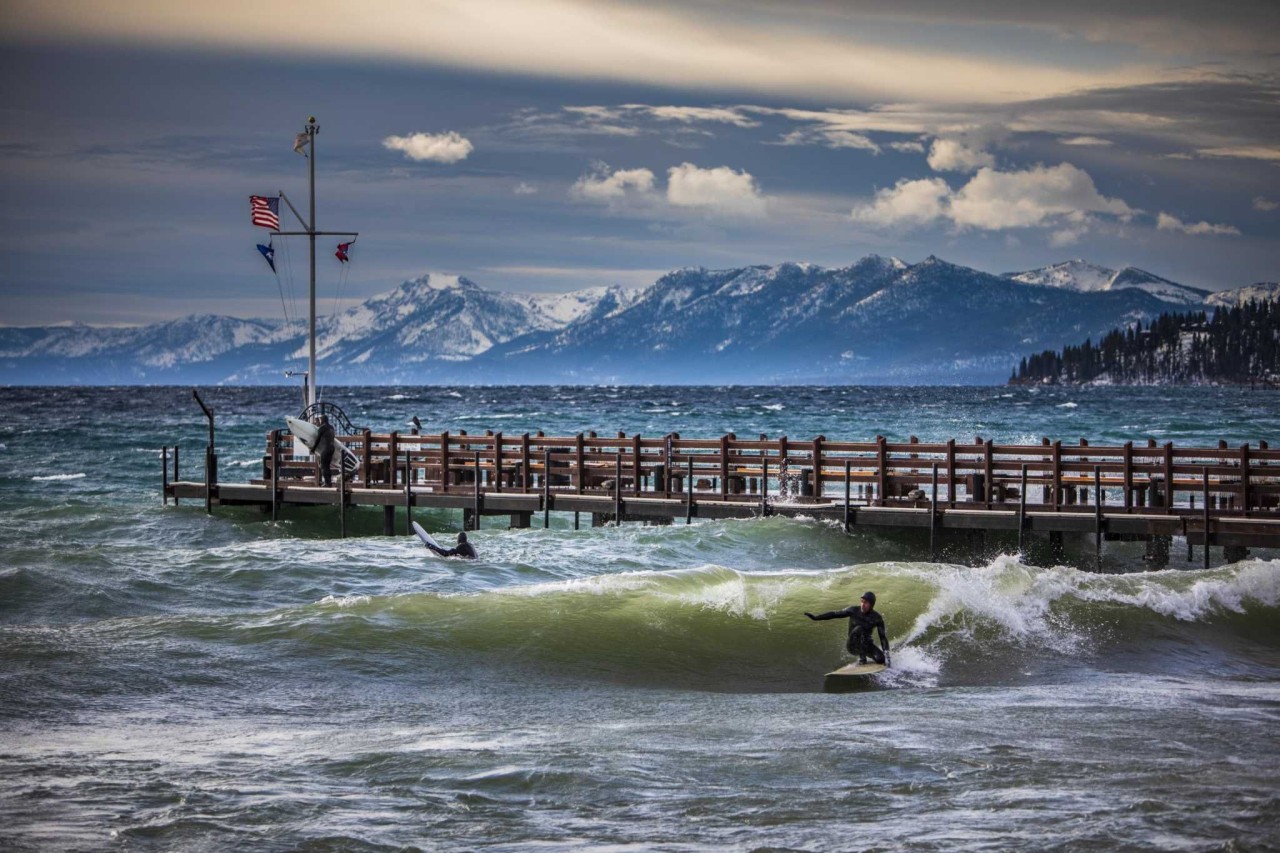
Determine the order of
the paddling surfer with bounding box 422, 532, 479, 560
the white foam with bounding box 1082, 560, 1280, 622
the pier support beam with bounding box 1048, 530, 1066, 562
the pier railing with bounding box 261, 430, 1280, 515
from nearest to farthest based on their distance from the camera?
the white foam with bounding box 1082, 560, 1280, 622 < the paddling surfer with bounding box 422, 532, 479, 560 < the pier railing with bounding box 261, 430, 1280, 515 < the pier support beam with bounding box 1048, 530, 1066, 562

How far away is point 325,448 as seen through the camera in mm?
37125

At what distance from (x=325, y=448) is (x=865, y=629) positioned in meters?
21.4

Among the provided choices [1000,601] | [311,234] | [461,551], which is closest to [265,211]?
[311,234]

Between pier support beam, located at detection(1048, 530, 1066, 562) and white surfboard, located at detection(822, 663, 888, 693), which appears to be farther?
pier support beam, located at detection(1048, 530, 1066, 562)

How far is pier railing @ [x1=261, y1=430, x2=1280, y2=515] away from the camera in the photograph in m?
29.6

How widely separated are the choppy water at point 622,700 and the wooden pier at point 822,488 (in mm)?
1030

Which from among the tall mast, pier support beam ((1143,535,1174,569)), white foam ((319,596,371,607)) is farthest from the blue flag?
pier support beam ((1143,535,1174,569))

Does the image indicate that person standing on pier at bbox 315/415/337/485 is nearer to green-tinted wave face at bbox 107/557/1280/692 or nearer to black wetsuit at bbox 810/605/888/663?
green-tinted wave face at bbox 107/557/1280/692

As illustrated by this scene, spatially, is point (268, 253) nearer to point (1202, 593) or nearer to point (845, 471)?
point (845, 471)

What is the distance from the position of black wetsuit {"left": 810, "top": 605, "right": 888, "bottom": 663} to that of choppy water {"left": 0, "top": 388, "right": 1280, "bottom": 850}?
453 millimetres

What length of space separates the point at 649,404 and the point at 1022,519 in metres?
132

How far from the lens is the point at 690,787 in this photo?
1310 centimetres

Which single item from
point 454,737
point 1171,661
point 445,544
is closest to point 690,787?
point 454,737

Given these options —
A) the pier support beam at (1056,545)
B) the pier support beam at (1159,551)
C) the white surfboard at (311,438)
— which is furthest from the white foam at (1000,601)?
the white surfboard at (311,438)
